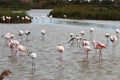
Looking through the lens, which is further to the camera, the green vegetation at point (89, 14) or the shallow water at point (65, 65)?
the green vegetation at point (89, 14)

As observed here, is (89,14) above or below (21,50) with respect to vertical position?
below

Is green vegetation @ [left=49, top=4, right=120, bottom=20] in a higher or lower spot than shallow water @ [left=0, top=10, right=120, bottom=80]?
lower

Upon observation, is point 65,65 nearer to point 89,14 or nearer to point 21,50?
point 21,50

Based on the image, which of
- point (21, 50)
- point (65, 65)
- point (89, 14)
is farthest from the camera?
point (89, 14)

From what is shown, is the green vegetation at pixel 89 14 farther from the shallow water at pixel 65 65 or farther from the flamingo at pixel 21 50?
the flamingo at pixel 21 50

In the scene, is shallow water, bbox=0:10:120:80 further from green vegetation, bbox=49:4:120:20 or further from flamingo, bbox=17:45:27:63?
green vegetation, bbox=49:4:120:20

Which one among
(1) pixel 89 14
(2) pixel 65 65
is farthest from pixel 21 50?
(1) pixel 89 14

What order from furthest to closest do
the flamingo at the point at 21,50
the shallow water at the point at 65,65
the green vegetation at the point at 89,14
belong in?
the green vegetation at the point at 89,14, the flamingo at the point at 21,50, the shallow water at the point at 65,65

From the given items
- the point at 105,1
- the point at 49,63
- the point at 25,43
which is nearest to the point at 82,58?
the point at 49,63

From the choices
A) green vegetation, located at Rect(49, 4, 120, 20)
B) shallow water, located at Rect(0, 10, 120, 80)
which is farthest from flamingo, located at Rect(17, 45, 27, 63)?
green vegetation, located at Rect(49, 4, 120, 20)

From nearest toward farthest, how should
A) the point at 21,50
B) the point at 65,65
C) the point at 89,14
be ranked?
the point at 65,65, the point at 21,50, the point at 89,14

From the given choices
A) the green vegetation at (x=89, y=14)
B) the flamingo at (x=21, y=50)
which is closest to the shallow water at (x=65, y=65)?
the flamingo at (x=21, y=50)

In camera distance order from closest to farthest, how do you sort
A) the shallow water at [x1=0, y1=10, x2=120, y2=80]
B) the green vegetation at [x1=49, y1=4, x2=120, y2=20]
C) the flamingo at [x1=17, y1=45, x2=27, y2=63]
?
the shallow water at [x1=0, y1=10, x2=120, y2=80], the flamingo at [x1=17, y1=45, x2=27, y2=63], the green vegetation at [x1=49, y1=4, x2=120, y2=20]

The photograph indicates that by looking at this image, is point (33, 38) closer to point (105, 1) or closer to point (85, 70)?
point (85, 70)
